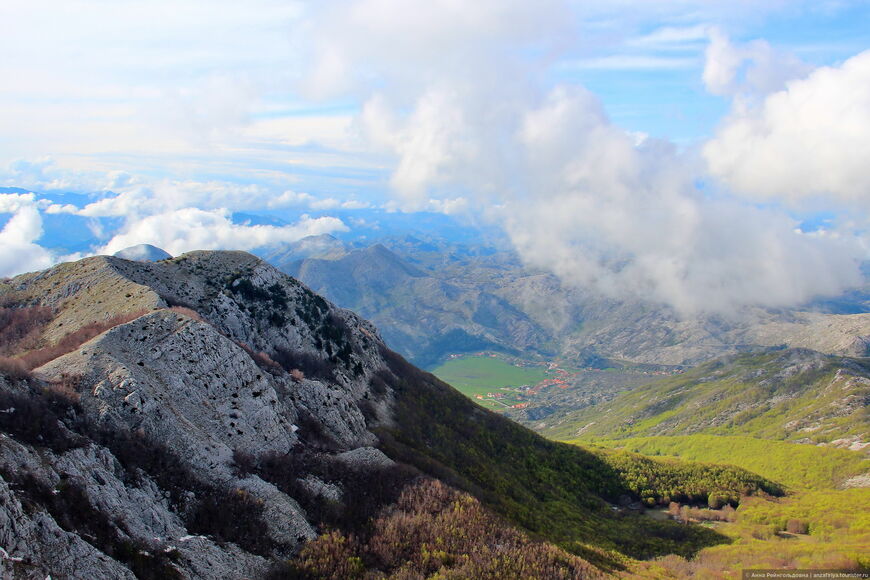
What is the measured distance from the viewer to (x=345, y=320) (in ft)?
440

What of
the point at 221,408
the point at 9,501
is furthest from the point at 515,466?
the point at 9,501

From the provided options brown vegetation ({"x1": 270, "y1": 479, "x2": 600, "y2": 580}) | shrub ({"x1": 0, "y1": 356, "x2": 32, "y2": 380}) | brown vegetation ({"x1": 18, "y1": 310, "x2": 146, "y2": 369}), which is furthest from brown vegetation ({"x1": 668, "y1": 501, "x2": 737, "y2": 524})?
shrub ({"x1": 0, "y1": 356, "x2": 32, "y2": 380})

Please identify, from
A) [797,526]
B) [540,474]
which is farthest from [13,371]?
[797,526]

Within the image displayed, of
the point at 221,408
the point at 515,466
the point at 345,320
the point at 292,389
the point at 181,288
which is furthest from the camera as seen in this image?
the point at 345,320

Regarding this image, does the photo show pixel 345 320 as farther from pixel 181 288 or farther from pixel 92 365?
pixel 92 365

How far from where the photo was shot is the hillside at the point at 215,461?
3478 centimetres

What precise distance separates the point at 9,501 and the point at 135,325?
36603 mm

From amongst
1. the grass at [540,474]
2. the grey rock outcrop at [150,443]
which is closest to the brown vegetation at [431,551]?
the grey rock outcrop at [150,443]

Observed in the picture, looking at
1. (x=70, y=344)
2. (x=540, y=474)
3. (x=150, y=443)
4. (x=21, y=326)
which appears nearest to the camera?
(x=150, y=443)

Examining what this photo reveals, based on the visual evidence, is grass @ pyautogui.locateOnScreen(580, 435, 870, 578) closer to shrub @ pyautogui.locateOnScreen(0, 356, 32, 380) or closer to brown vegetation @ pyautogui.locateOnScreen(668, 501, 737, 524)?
brown vegetation @ pyautogui.locateOnScreen(668, 501, 737, 524)

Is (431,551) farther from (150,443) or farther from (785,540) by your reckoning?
(785,540)

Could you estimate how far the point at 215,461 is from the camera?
48.3 meters

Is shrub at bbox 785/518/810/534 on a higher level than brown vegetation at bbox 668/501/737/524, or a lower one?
higher

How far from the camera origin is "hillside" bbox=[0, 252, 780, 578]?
3478 centimetres
